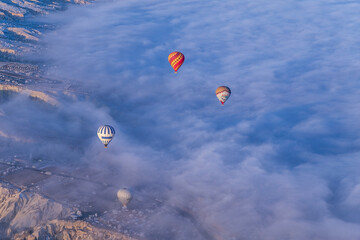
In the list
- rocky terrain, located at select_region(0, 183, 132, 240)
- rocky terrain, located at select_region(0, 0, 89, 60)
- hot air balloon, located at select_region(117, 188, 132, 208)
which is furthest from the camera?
rocky terrain, located at select_region(0, 0, 89, 60)

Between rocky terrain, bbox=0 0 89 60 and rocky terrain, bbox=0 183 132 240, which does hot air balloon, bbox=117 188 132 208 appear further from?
rocky terrain, bbox=0 0 89 60

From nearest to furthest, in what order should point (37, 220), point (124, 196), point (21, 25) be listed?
point (37, 220), point (124, 196), point (21, 25)

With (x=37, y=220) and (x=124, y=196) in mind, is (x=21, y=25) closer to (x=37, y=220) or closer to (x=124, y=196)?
(x=37, y=220)

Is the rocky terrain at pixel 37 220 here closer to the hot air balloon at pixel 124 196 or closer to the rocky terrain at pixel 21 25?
the hot air balloon at pixel 124 196

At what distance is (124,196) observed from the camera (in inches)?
1877

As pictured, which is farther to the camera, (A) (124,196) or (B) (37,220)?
(A) (124,196)

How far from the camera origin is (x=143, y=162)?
61344mm

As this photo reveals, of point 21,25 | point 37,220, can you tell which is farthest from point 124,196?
point 21,25

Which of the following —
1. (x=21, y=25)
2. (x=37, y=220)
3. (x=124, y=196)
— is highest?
(x=21, y=25)

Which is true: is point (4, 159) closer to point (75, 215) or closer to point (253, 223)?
point (75, 215)

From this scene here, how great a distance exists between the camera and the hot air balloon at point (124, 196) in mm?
47719

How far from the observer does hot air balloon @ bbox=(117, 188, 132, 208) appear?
157 ft

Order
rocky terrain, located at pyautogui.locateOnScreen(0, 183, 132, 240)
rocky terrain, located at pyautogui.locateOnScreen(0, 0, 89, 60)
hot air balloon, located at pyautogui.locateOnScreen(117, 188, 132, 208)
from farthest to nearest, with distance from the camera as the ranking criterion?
rocky terrain, located at pyautogui.locateOnScreen(0, 0, 89, 60), hot air balloon, located at pyautogui.locateOnScreen(117, 188, 132, 208), rocky terrain, located at pyautogui.locateOnScreen(0, 183, 132, 240)

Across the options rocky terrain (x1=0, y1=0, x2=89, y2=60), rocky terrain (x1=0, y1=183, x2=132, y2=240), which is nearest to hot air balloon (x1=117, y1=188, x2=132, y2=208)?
rocky terrain (x1=0, y1=183, x2=132, y2=240)
